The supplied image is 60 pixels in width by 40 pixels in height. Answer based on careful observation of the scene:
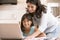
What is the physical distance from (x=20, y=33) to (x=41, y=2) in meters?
0.35

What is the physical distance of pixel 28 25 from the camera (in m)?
1.43

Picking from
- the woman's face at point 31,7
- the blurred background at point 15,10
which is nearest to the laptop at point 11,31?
the blurred background at point 15,10

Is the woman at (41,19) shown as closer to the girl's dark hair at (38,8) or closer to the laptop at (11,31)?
the girl's dark hair at (38,8)

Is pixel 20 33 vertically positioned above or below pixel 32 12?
below

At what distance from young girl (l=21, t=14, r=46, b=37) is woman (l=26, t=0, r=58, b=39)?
0.10 ft

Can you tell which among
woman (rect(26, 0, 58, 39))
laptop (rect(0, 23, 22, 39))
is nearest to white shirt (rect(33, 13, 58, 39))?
woman (rect(26, 0, 58, 39))

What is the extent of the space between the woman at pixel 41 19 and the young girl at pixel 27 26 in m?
0.03

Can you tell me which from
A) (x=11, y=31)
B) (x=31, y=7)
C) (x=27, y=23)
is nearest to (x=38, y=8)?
(x=31, y=7)

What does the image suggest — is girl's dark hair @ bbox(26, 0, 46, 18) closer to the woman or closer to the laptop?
the woman

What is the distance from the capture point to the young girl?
1423 millimetres

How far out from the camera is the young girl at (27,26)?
1.42 metres

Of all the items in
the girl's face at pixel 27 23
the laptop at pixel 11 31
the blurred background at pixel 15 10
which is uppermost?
the blurred background at pixel 15 10

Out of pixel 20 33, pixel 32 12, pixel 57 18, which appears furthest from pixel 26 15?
pixel 57 18

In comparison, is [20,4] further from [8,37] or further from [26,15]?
[8,37]
